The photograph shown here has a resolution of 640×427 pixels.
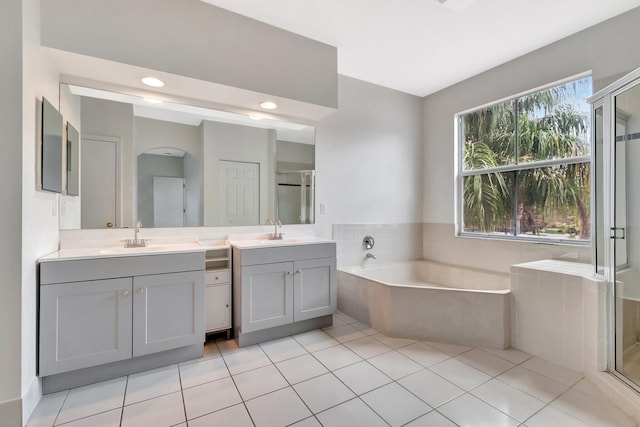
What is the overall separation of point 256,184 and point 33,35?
1763 millimetres

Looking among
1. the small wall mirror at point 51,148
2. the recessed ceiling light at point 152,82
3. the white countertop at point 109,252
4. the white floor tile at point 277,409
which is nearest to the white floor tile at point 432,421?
the white floor tile at point 277,409

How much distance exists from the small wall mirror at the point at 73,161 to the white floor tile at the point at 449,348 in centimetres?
308

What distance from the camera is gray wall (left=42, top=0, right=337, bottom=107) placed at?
1.78 metres

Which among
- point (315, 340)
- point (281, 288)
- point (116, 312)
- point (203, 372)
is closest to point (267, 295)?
point (281, 288)

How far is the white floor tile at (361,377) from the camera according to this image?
1.81 m

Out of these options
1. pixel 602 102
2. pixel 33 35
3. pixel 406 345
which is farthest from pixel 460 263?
pixel 33 35

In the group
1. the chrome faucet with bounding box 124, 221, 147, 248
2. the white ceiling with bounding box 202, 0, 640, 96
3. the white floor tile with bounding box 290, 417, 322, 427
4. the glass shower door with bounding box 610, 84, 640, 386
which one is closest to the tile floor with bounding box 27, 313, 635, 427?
the white floor tile with bounding box 290, 417, 322, 427

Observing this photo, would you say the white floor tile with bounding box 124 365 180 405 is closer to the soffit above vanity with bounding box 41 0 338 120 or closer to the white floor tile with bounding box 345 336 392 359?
the white floor tile with bounding box 345 336 392 359

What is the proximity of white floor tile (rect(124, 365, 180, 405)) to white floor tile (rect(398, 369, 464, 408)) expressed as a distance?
59.0 inches

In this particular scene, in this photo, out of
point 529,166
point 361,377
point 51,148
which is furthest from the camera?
point 529,166

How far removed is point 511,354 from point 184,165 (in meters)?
3.17

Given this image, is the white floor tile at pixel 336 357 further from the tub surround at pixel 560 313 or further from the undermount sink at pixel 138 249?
the undermount sink at pixel 138 249

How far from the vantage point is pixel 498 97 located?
308cm

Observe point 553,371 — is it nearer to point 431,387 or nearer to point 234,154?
point 431,387
